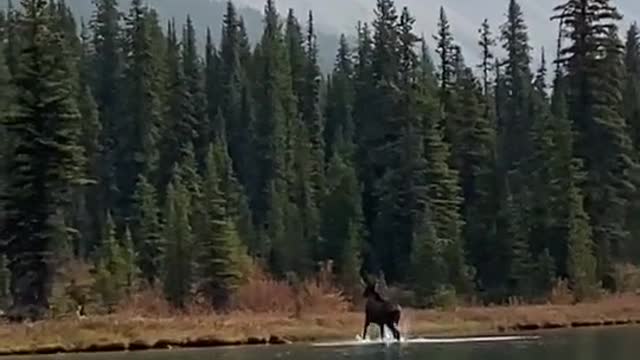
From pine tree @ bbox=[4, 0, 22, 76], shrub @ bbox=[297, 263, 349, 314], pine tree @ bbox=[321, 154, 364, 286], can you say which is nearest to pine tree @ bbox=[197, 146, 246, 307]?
shrub @ bbox=[297, 263, 349, 314]

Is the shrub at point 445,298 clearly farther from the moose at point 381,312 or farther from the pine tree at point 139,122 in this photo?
the pine tree at point 139,122

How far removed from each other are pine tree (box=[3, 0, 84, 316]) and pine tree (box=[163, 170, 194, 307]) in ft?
34.9

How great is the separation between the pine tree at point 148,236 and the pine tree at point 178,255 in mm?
2764

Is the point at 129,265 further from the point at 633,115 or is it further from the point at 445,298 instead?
the point at 633,115

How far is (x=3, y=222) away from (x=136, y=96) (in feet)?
146

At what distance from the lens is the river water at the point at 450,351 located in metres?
33.3

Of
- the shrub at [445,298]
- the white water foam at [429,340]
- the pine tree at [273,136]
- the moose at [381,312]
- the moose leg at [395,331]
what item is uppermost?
the pine tree at [273,136]

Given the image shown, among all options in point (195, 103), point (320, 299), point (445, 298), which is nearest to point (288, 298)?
point (320, 299)

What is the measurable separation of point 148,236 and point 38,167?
81.8ft

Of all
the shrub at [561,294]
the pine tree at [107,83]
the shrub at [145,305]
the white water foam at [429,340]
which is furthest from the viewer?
the pine tree at [107,83]

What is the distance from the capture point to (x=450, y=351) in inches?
1423

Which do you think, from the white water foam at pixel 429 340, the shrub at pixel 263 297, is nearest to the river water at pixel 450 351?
the white water foam at pixel 429 340

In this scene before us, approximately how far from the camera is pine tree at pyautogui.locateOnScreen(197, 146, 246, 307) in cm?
6662

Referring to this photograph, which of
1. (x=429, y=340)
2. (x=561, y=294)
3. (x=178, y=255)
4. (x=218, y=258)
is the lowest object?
(x=429, y=340)
